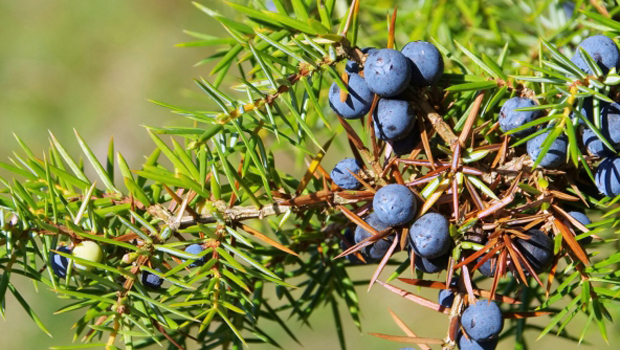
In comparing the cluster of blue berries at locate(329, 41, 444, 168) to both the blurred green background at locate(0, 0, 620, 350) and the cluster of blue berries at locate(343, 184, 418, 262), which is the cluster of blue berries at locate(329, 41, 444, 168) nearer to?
the cluster of blue berries at locate(343, 184, 418, 262)

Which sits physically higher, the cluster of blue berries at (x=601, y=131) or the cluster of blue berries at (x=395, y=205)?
the cluster of blue berries at (x=601, y=131)

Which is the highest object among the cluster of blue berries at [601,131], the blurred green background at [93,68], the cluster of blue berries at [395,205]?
the blurred green background at [93,68]

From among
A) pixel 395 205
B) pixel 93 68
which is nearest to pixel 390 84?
pixel 395 205

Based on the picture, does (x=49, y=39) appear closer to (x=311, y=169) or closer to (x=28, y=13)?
(x=28, y=13)

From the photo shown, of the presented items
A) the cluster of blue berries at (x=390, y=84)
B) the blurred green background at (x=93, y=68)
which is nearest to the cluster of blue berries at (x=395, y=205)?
the cluster of blue berries at (x=390, y=84)

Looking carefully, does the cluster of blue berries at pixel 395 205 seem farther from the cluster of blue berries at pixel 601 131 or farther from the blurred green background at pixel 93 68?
the blurred green background at pixel 93 68

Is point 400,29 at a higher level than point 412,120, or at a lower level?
higher

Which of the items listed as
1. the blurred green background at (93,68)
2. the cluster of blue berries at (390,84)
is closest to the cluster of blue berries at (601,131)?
the cluster of blue berries at (390,84)

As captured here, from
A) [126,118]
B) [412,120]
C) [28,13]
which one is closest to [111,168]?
[412,120]

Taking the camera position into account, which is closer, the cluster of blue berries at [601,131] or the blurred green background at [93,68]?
the cluster of blue berries at [601,131]

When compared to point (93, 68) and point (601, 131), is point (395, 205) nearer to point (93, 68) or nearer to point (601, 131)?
point (601, 131)

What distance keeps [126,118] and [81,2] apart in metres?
0.91

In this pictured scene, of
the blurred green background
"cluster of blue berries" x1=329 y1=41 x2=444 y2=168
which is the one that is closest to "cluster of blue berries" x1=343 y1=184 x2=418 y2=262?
"cluster of blue berries" x1=329 y1=41 x2=444 y2=168

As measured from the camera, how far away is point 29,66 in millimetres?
3562
